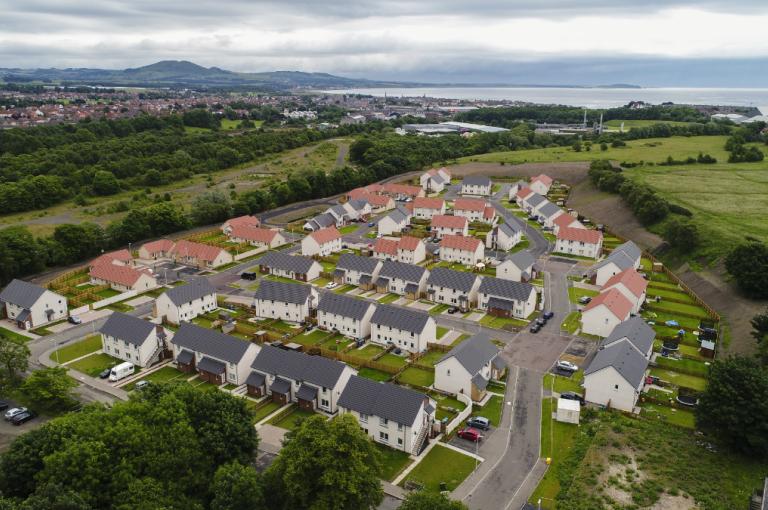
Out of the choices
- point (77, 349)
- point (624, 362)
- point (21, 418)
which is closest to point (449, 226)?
point (624, 362)

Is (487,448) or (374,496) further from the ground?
(374,496)

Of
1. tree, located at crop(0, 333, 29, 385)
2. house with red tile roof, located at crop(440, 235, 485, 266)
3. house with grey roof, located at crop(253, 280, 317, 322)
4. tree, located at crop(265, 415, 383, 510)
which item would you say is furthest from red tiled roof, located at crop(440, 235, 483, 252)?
tree, located at crop(0, 333, 29, 385)

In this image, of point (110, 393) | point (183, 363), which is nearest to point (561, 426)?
point (183, 363)

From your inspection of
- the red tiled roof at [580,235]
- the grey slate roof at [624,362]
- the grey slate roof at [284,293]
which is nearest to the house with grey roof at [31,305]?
the grey slate roof at [284,293]

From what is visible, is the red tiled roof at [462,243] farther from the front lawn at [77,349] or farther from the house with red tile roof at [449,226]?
the front lawn at [77,349]

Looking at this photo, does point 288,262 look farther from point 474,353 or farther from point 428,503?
point 428,503

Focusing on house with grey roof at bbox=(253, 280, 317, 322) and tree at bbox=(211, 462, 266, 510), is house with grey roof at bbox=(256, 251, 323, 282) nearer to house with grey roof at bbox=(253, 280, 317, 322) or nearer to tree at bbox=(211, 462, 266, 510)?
house with grey roof at bbox=(253, 280, 317, 322)

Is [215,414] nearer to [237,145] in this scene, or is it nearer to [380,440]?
[380,440]
